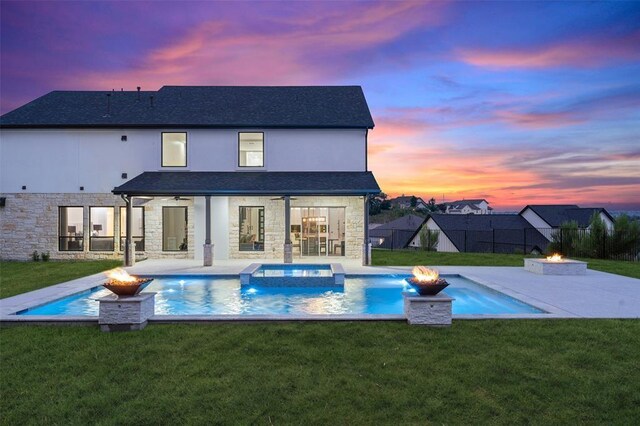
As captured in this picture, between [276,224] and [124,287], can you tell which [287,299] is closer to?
[124,287]

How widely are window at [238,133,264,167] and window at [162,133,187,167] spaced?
304 cm

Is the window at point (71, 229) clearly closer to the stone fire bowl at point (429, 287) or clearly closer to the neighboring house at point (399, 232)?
the stone fire bowl at point (429, 287)

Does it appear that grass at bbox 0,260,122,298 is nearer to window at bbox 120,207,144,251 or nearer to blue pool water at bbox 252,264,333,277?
window at bbox 120,207,144,251

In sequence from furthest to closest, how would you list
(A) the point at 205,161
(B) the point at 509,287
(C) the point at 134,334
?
(A) the point at 205,161, (B) the point at 509,287, (C) the point at 134,334

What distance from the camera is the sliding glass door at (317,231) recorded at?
20688 millimetres

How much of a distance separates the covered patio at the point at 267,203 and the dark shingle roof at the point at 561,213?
112ft

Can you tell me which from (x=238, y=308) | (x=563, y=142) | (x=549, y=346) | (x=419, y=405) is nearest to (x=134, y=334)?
(x=238, y=308)

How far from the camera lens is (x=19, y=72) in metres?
24.5

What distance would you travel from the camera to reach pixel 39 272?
1540 centimetres

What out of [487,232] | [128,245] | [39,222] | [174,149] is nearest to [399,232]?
[487,232]

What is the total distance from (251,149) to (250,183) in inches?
142

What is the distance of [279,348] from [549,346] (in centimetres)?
463

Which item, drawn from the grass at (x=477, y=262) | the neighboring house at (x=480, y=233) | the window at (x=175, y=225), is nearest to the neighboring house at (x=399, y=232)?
the neighboring house at (x=480, y=233)

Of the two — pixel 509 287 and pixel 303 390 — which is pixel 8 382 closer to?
pixel 303 390
